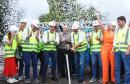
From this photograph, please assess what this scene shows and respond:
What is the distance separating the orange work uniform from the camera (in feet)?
42.7

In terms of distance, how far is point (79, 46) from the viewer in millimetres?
13812

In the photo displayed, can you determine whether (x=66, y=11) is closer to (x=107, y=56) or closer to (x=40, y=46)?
(x=40, y=46)

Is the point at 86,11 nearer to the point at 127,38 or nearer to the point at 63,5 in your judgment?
the point at 63,5

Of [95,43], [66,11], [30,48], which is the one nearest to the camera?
[30,48]

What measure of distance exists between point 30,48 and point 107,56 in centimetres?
255

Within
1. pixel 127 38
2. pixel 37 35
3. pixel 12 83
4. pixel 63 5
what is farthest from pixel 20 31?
pixel 63 5

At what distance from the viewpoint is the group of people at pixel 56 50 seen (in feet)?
43.0

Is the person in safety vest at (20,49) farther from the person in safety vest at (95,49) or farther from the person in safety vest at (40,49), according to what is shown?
the person in safety vest at (95,49)

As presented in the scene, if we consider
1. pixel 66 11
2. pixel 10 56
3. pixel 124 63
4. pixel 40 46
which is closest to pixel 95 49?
pixel 124 63

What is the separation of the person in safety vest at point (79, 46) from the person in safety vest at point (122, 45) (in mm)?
1574

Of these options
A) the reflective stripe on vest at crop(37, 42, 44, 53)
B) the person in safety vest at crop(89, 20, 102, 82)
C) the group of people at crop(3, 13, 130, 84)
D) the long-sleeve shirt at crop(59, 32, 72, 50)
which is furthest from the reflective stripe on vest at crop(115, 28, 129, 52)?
the reflective stripe on vest at crop(37, 42, 44, 53)

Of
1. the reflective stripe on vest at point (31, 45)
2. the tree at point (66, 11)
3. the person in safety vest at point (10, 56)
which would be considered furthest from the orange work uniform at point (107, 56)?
the tree at point (66, 11)

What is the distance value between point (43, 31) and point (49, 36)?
1.14m

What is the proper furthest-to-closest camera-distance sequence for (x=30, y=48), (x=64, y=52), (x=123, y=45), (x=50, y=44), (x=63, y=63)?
(x=63, y=63) < (x=64, y=52) < (x=50, y=44) < (x=30, y=48) < (x=123, y=45)
